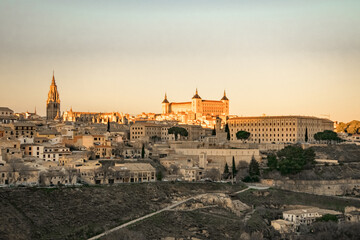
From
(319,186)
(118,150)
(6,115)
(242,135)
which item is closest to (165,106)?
(242,135)

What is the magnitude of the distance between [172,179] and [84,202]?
15.9 meters

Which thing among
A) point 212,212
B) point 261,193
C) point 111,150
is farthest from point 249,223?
point 111,150

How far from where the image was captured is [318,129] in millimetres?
100688

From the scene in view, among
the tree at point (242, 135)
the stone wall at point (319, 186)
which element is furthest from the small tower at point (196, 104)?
the stone wall at point (319, 186)

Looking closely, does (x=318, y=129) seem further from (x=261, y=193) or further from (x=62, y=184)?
(x=62, y=184)

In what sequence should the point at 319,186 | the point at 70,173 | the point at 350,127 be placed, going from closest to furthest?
the point at 70,173
the point at 319,186
the point at 350,127

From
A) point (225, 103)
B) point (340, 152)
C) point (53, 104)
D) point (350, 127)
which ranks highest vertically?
point (225, 103)

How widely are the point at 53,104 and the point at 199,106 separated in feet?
142

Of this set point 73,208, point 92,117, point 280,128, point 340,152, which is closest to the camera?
point 73,208

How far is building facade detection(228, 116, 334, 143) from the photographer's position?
94625 millimetres

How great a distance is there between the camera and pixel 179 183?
57031 mm

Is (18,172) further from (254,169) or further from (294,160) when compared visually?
(294,160)

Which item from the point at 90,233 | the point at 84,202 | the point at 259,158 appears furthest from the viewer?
the point at 259,158

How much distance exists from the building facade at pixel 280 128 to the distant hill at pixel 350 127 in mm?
13044
